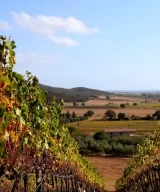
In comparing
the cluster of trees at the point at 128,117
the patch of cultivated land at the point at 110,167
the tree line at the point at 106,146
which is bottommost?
the patch of cultivated land at the point at 110,167

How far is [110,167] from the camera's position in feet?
121

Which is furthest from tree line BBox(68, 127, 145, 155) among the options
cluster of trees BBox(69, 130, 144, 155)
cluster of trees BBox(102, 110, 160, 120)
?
cluster of trees BBox(102, 110, 160, 120)

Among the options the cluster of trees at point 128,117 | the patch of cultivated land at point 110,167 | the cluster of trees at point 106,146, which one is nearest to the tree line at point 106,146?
the cluster of trees at point 106,146

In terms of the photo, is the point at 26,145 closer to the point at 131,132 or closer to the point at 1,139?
the point at 1,139

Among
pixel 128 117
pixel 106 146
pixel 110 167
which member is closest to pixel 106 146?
pixel 106 146

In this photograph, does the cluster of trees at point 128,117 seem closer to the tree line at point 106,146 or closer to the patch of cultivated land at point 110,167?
the tree line at point 106,146

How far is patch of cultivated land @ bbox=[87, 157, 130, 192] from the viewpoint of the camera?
3212cm

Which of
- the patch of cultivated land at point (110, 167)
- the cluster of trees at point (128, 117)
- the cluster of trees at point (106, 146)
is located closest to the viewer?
the patch of cultivated land at point (110, 167)

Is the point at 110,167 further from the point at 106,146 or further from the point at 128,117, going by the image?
the point at 128,117

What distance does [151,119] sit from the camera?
75.1m

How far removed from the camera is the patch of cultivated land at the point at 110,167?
3212 cm

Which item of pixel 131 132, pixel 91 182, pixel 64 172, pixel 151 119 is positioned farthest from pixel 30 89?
pixel 151 119

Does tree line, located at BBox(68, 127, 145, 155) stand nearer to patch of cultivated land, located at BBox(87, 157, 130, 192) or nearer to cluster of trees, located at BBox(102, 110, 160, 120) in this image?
patch of cultivated land, located at BBox(87, 157, 130, 192)

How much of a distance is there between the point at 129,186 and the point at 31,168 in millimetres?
13331
